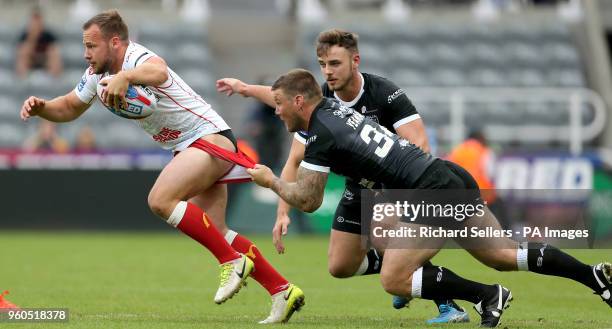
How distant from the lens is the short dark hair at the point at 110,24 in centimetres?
802

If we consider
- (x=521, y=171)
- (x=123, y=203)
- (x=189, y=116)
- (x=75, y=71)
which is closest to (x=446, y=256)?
(x=521, y=171)

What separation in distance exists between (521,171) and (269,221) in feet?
13.2

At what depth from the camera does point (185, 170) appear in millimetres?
7992

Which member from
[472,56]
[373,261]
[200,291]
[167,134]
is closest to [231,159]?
[167,134]

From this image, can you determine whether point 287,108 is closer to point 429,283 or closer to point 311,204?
point 311,204

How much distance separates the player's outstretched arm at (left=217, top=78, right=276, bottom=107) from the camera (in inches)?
337

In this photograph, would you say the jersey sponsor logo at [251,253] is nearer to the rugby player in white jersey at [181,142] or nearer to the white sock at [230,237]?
the rugby player in white jersey at [181,142]

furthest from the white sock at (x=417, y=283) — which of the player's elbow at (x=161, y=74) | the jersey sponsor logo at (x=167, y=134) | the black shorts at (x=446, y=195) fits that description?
the player's elbow at (x=161, y=74)

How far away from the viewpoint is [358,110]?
27.6 feet

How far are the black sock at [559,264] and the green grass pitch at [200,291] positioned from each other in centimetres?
37

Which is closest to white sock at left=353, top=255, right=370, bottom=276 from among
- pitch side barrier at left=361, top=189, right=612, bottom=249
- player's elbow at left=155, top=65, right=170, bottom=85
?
pitch side barrier at left=361, top=189, right=612, bottom=249

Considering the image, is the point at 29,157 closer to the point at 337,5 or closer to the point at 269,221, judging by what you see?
the point at 269,221

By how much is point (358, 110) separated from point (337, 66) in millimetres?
460

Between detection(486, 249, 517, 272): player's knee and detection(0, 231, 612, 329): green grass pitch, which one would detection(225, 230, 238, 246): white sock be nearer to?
detection(0, 231, 612, 329): green grass pitch
